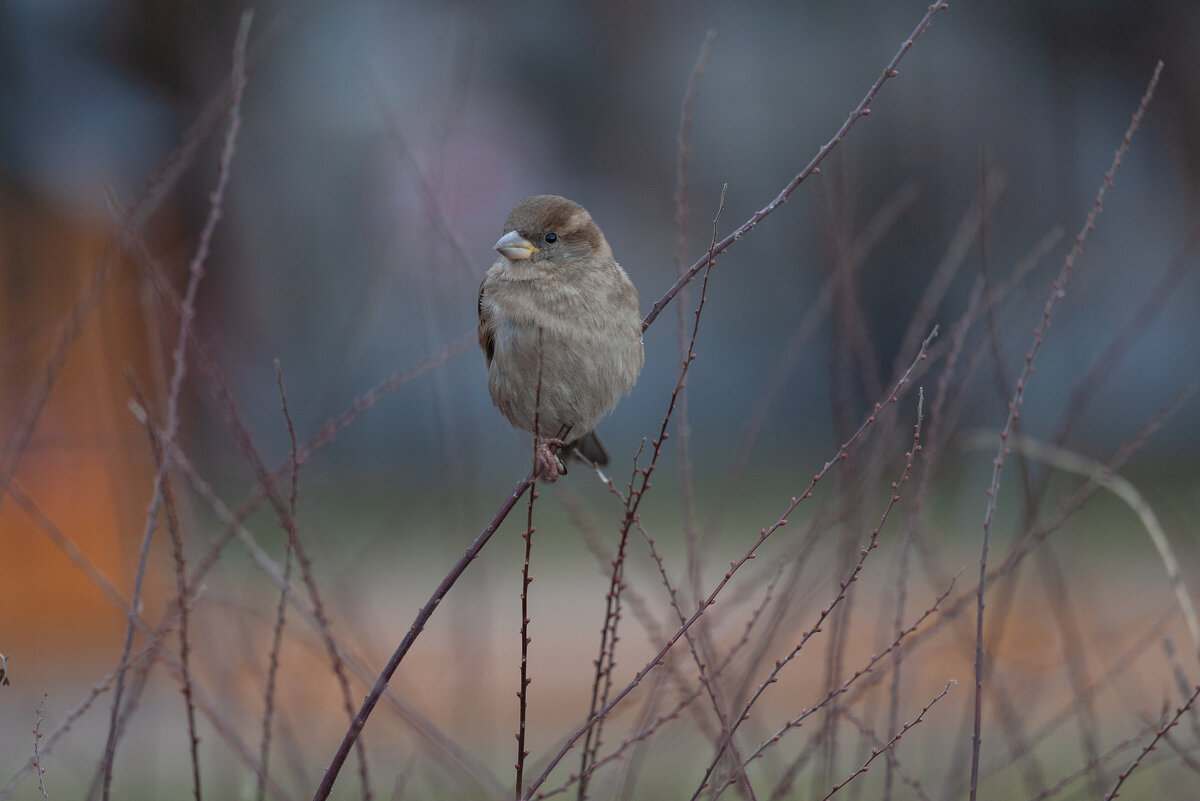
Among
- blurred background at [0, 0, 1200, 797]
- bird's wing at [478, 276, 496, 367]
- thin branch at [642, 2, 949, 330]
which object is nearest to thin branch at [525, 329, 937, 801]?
thin branch at [642, 2, 949, 330]

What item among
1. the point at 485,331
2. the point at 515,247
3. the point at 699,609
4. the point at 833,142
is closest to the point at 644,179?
the point at 485,331

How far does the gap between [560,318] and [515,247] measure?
6.5 inches

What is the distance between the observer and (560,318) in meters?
2.35

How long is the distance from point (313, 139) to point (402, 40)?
43.1 inches

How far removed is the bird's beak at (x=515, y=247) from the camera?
2.30 metres

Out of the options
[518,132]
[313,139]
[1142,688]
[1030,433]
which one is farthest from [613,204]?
[1142,688]

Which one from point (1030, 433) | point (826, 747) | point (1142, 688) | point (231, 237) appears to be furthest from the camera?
point (231, 237)

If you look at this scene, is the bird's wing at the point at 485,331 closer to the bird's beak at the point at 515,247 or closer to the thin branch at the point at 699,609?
the bird's beak at the point at 515,247

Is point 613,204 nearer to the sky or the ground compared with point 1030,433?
nearer to the sky

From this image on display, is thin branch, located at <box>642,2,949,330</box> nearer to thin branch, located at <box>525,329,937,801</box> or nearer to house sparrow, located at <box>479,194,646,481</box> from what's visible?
thin branch, located at <box>525,329,937,801</box>

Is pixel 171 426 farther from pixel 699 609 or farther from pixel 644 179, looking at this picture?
pixel 644 179

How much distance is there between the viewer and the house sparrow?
7.67ft

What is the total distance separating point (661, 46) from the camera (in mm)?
9945

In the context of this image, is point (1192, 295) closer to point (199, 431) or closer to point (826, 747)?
point (199, 431)
